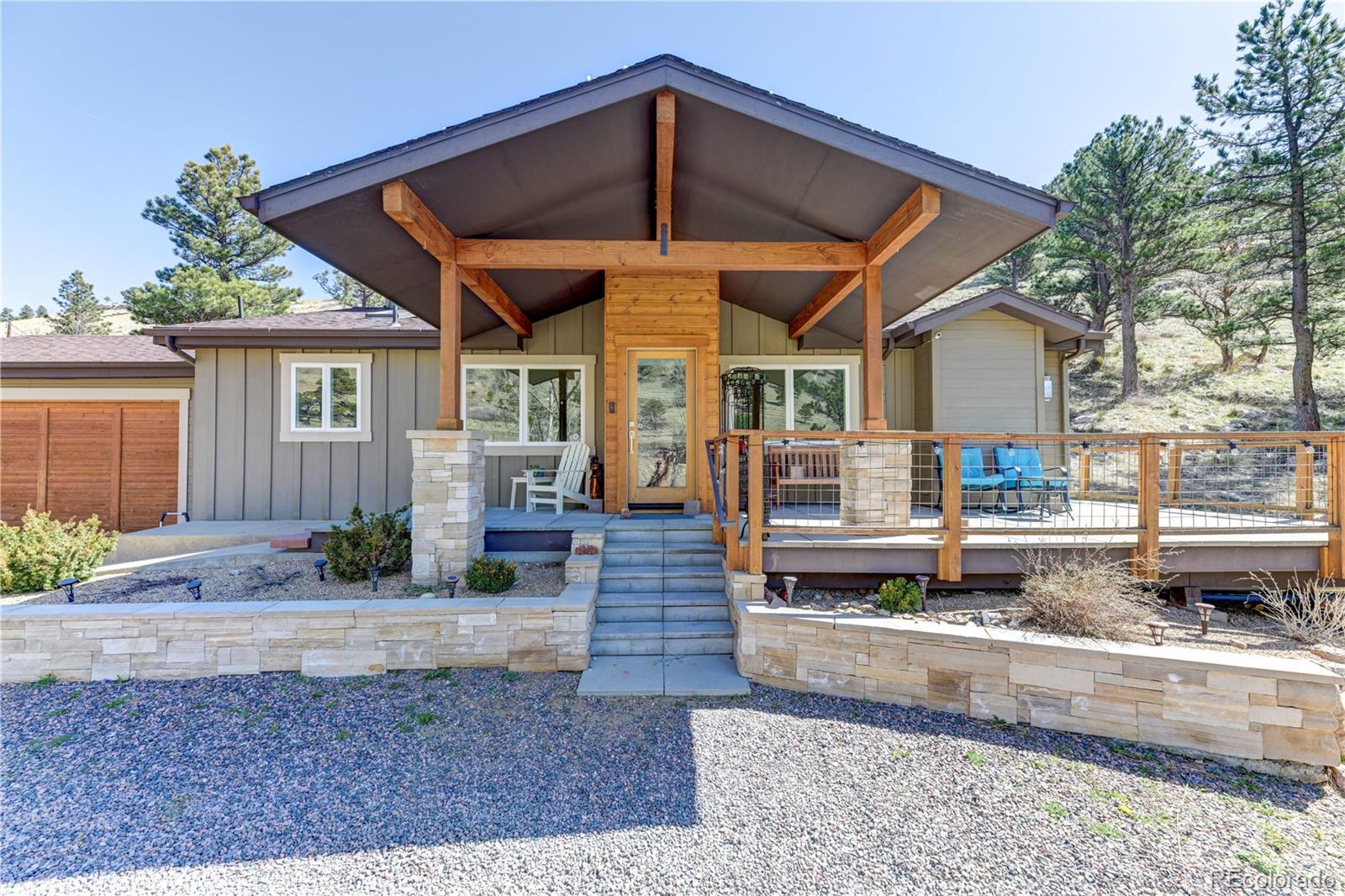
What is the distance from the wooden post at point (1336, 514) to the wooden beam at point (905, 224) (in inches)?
144

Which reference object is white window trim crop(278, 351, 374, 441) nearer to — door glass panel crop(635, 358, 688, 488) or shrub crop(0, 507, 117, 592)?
shrub crop(0, 507, 117, 592)

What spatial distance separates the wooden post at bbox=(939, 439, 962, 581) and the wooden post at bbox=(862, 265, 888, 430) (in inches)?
26.5

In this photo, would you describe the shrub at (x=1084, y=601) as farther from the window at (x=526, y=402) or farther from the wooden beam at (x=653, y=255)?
the window at (x=526, y=402)

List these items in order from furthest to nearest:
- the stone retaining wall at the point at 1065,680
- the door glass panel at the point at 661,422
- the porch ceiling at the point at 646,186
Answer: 1. the door glass panel at the point at 661,422
2. the porch ceiling at the point at 646,186
3. the stone retaining wall at the point at 1065,680

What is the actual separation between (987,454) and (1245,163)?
12.8 m

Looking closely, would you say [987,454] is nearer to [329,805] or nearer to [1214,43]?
[329,805]

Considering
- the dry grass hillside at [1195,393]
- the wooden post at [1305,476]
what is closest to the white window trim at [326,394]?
the wooden post at [1305,476]

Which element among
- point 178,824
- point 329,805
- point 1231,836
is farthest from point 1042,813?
point 178,824

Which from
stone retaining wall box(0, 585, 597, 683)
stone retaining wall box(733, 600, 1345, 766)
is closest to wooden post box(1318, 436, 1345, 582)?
stone retaining wall box(733, 600, 1345, 766)

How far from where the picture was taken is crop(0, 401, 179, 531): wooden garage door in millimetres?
7832

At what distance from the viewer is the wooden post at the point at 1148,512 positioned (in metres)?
4.20

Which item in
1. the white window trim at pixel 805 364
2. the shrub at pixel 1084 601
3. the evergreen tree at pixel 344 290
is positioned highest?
the evergreen tree at pixel 344 290

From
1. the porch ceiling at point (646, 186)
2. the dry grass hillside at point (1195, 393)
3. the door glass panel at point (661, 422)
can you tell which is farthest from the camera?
the dry grass hillside at point (1195, 393)

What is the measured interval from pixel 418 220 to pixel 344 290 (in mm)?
39325
